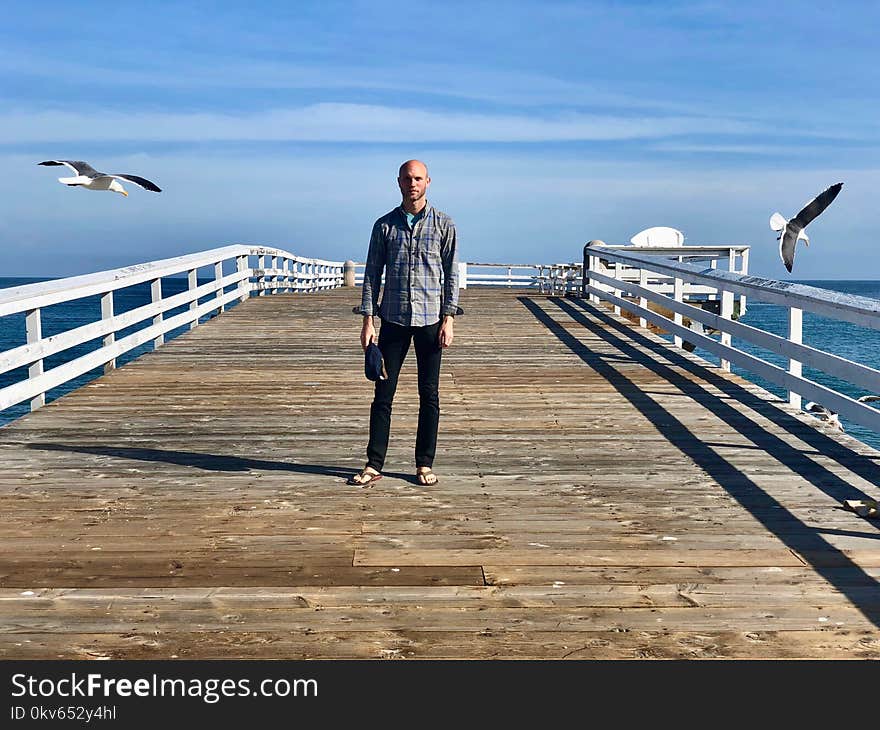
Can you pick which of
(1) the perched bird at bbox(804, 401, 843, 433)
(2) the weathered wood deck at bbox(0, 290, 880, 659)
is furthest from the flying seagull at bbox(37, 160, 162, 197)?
(1) the perched bird at bbox(804, 401, 843, 433)

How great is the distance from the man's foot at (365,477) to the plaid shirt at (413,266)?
3.08ft

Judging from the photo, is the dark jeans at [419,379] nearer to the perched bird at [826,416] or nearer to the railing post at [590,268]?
the perched bird at [826,416]

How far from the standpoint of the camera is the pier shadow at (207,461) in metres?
6.56

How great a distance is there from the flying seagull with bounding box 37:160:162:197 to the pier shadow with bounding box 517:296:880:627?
5.14 meters

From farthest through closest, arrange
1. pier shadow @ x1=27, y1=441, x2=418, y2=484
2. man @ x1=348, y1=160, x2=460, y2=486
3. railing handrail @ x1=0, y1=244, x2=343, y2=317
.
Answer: railing handrail @ x1=0, y1=244, x2=343, y2=317 → pier shadow @ x1=27, y1=441, x2=418, y2=484 → man @ x1=348, y1=160, x2=460, y2=486

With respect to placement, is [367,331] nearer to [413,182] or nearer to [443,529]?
[413,182]

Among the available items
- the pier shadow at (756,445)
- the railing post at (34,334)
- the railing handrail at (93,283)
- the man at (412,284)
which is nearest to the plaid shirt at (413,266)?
the man at (412,284)

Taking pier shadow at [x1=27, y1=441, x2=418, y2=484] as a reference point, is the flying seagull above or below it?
above

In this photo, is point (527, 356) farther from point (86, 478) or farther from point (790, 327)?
point (86, 478)

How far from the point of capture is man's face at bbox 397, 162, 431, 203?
565 cm

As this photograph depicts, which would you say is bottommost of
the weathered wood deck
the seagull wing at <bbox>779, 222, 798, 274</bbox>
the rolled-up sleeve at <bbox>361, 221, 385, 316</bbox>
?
the weathered wood deck

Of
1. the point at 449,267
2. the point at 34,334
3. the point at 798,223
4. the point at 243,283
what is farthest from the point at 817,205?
the point at 243,283

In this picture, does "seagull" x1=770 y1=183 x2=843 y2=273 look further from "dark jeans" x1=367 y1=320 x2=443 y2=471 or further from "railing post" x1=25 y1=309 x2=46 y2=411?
"railing post" x1=25 y1=309 x2=46 y2=411
